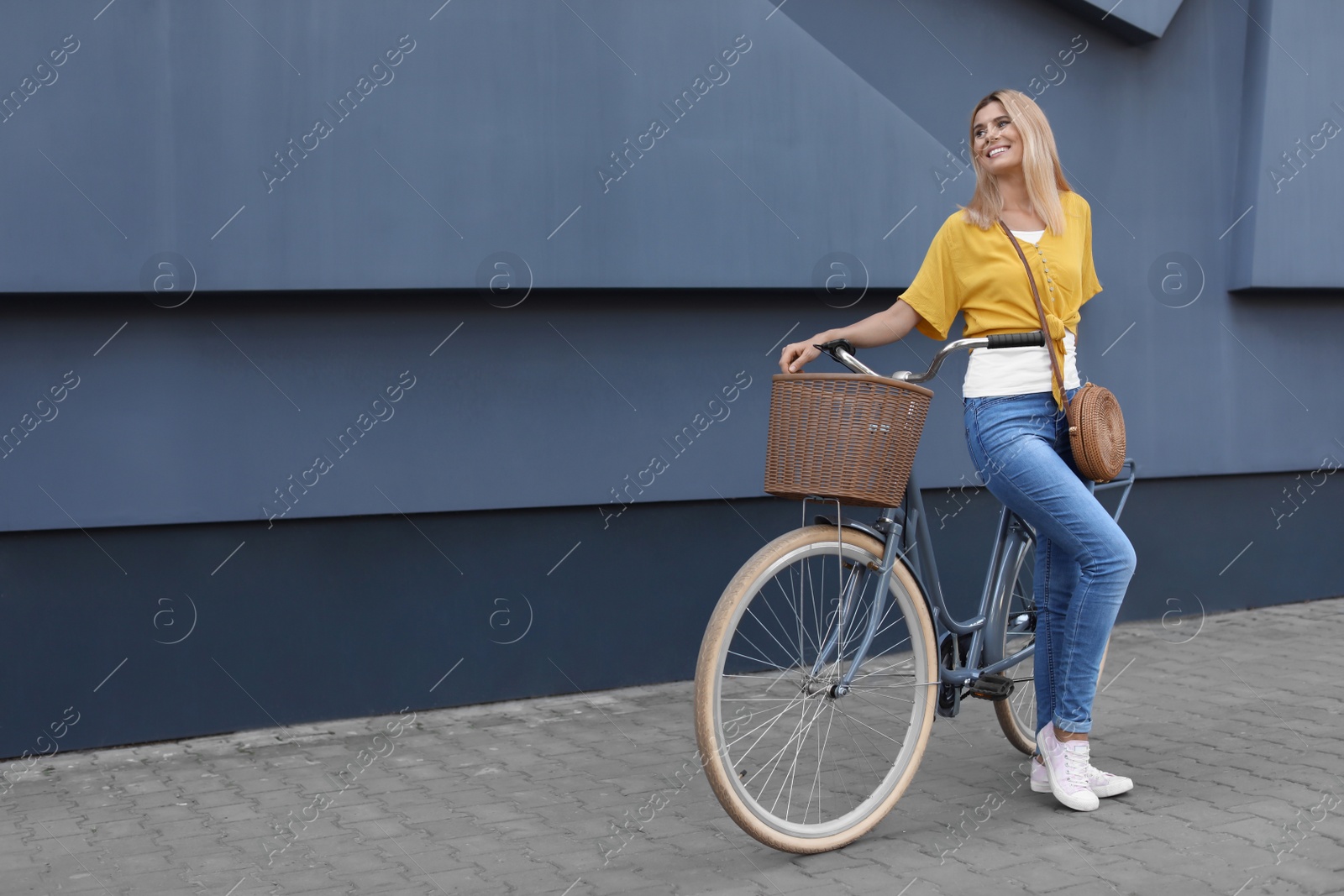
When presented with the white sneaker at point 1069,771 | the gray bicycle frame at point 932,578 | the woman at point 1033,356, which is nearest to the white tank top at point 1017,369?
the woman at point 1033,356

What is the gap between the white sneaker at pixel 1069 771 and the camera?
12.5 ft

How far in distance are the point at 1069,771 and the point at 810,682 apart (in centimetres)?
91

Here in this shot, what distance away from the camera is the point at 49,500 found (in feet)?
15.5

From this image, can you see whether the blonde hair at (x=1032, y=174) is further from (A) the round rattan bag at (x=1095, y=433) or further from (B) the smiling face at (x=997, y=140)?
(A) the round rattan bag at (x=1095, y=433)

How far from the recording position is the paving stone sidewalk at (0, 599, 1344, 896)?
3363mm

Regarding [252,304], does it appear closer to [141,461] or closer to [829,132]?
[141,461]

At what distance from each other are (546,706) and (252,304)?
201 centimetres

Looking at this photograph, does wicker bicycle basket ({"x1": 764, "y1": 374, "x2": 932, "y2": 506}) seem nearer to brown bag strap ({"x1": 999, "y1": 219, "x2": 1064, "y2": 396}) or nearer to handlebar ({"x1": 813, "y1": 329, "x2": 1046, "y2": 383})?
handlebar ({"x1": 813, "y1": 329, "x2": 1046, "y2": 383})

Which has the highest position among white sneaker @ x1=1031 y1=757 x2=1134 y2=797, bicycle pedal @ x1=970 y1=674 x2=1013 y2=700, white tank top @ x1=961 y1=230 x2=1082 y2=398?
white tank top @ x1=961 y1=230 x2=1082 y2=398

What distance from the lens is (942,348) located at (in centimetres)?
366

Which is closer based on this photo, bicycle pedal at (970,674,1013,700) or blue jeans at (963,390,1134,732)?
blue jeans at (963,390,1134,732)

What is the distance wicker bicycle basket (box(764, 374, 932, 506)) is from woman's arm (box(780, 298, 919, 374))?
0.21 m

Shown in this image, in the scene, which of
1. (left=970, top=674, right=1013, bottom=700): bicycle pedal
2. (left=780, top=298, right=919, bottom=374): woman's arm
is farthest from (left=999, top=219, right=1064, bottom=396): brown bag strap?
(left=970, top=674, right=1013, bottom=700): bicycle pedal

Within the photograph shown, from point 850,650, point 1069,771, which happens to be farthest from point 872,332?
point 1069,771
